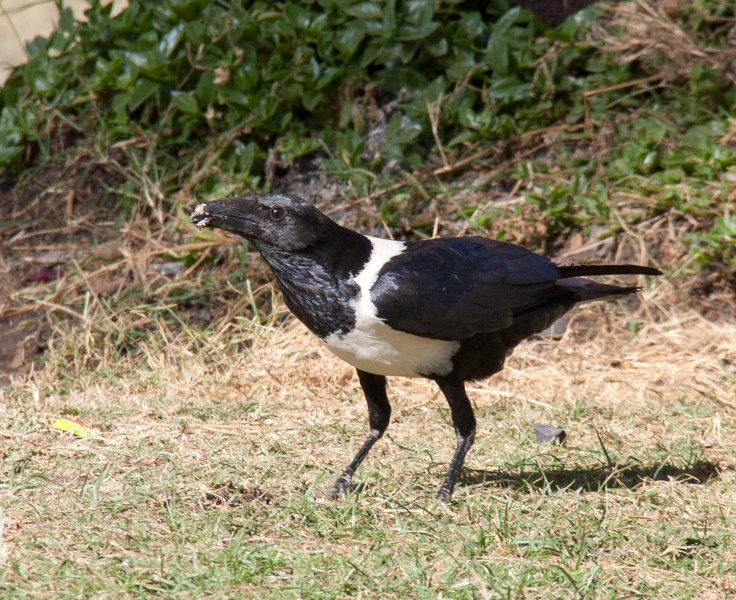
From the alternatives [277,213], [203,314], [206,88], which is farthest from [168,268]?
[277,213]

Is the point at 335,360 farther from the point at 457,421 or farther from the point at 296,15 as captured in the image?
the point at 296,15

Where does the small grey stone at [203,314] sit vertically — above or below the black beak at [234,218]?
below

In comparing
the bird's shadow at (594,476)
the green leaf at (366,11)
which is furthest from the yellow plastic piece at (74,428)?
the green leaf at (366,11)

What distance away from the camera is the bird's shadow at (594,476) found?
3.07 m

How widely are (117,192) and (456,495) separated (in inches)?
131

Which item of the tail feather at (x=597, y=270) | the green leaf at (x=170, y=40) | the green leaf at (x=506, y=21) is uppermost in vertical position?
the green leaf at (x=170, y=40)

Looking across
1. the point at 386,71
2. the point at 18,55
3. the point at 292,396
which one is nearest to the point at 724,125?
the point at 386,71

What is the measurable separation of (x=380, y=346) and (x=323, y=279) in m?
0.29

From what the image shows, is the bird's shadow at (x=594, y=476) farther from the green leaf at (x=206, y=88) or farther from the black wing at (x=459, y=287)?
the green leaf at (x=206, y=88)

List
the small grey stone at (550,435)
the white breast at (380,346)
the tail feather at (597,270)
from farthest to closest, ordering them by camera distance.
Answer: the small grey stone at (550,435) < the tail feather at (597,270) < the white breast at (380,346)

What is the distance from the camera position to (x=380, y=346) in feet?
9.26

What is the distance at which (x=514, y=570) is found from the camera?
2.39m

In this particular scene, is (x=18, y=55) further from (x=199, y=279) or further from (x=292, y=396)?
(x=292, y=396)

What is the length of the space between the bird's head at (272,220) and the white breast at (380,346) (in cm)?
23
